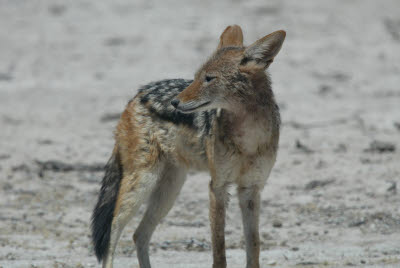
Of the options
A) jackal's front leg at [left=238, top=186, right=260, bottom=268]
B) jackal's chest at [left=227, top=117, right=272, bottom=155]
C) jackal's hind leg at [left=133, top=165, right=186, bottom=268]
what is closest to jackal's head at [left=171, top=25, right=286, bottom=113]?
jackal's chest at [left=227, top=117, right=272, bottom=155]

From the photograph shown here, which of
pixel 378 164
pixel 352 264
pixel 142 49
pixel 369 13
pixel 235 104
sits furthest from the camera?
pixel 369 13

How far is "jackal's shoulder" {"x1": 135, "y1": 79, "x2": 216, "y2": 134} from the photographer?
5266 millimetres

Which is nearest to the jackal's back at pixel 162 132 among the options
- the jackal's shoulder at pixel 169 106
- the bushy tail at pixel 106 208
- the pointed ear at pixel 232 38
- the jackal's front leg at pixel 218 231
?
the jackal's shoulder at pixel 169 106

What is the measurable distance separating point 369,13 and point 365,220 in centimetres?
745

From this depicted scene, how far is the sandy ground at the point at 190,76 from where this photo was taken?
6.24 meters

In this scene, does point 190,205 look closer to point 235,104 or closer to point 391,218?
point 391,218

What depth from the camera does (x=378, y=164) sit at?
8.03 m

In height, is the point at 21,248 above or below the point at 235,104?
below

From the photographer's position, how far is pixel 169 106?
5445mm

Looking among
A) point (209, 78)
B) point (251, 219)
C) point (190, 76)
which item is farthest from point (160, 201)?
point (190, 76)

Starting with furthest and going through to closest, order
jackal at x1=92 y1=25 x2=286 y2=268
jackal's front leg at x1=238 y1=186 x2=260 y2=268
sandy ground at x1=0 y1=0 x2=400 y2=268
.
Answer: sandy ground at x1=0 y1=0 x2=400 y2=268, jackal's front leg at x1=238 y1=186 x2=260 y2=268, jackal at x1=92 y1=25 x2=286 y2=268

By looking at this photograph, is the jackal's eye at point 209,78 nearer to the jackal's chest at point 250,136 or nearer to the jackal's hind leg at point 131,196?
the jackal's chest at point 250,136

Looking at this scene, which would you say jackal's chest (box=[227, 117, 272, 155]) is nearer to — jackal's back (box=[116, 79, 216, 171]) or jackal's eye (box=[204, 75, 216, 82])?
jackal's back (box=[116, 79, 216, 171])

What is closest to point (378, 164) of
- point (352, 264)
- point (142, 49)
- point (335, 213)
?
point (335, 213)
